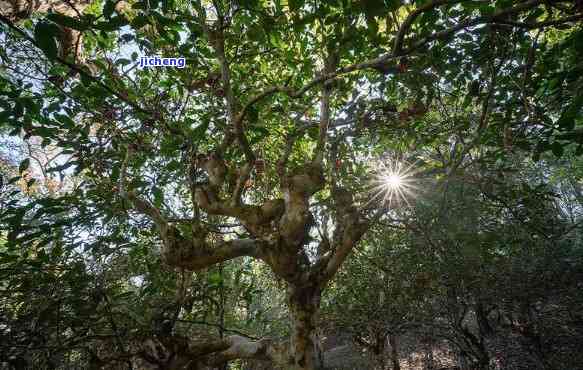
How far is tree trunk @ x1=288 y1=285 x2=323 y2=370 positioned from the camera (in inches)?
140

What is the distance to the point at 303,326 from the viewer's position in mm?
3766

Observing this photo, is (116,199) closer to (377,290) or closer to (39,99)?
(39,99)

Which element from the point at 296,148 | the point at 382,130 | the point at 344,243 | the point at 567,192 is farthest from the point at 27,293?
the point at 567,192

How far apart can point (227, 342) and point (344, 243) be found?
72.4 inches

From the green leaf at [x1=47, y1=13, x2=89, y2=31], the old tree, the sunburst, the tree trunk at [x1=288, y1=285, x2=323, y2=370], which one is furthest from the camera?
the sunburst

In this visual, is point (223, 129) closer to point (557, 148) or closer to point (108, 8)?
point (108, 8)

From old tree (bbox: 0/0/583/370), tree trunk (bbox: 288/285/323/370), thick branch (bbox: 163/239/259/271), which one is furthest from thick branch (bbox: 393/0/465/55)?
tree trunk (bbox: 288/285/323/370)

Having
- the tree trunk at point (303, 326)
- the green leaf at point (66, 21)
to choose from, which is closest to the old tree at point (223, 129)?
the tree trunk at point (303, 326)

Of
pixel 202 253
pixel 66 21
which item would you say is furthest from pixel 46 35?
pixel 202 253

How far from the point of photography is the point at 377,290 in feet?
25.3

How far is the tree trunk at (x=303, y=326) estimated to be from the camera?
11.7 ft

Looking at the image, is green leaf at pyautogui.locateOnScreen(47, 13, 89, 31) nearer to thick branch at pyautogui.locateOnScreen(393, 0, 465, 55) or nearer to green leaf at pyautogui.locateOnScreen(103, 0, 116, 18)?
green leaf at pyautogui.locateOnScreen(103, 0, 116, 18)

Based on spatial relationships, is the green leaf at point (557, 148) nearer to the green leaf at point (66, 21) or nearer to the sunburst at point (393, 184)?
the sunburst at point (393, 184)

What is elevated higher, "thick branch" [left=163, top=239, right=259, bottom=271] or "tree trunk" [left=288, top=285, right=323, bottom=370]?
"thick branch" [left=163, top=239, right=259, bottom=271]
